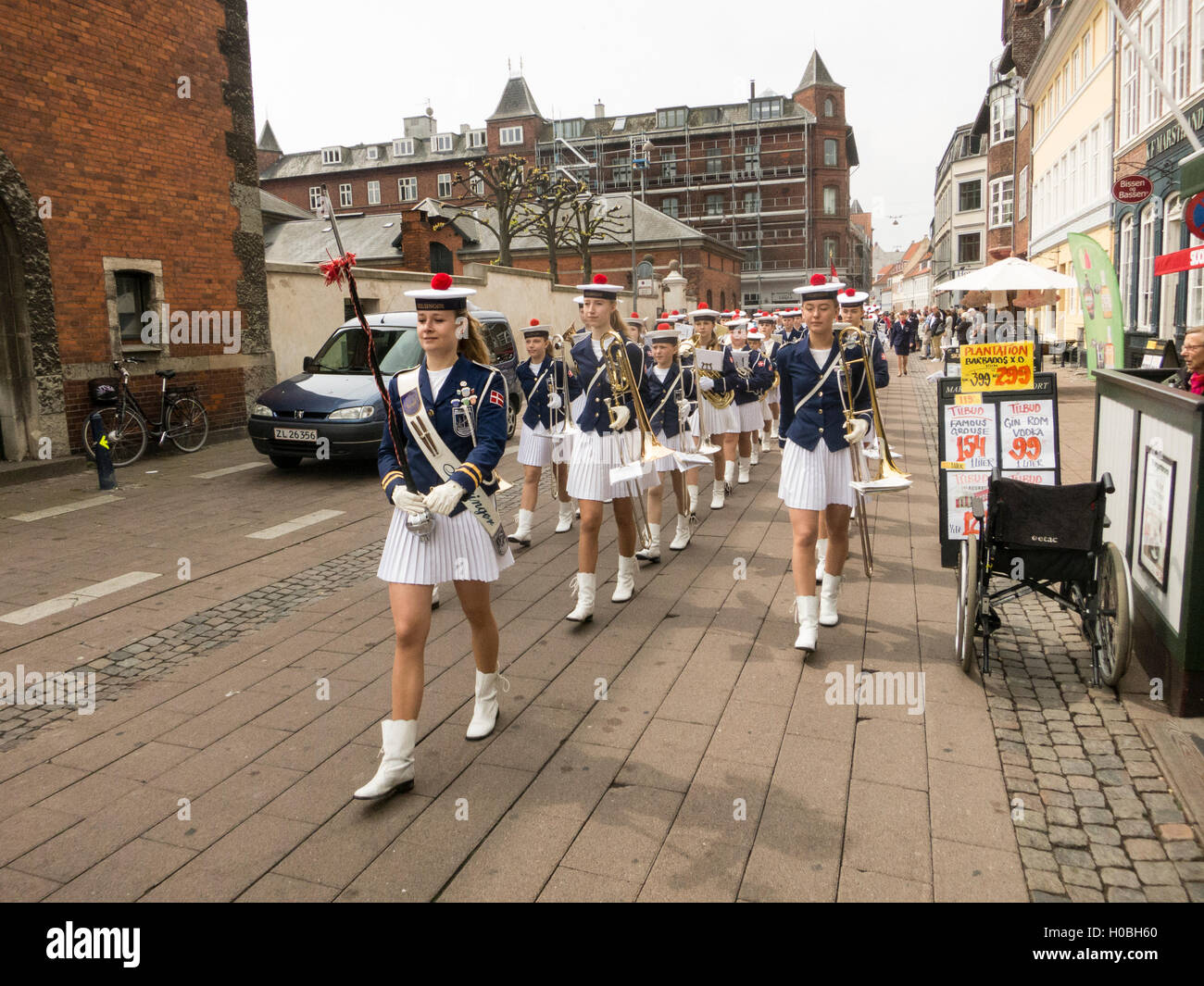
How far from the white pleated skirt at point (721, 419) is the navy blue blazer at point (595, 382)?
3887mm

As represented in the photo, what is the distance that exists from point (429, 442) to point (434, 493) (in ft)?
1.01

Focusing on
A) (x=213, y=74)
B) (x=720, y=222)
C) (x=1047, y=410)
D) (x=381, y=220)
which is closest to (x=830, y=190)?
(x=720, y=222)

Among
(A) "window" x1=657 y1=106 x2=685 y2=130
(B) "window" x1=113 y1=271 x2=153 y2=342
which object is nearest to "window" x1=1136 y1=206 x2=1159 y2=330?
(B) "window" x1=113 y1=271 x2=153 y2=342

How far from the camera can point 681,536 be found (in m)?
8.49

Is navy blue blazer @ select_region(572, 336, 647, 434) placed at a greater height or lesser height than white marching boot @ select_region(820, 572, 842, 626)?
greater

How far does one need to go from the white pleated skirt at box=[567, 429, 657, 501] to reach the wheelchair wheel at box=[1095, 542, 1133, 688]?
9.17 ft

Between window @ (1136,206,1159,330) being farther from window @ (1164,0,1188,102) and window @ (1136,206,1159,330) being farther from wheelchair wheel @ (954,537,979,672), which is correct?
wheelchair wheel @ (954,537,979,672)

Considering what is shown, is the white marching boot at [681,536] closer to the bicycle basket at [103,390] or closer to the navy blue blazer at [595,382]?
the navy blue blazer at [595,382]

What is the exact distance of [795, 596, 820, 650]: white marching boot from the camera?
221 inches

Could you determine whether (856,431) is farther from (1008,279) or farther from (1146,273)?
(1146,273)

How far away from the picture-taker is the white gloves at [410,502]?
4.01 metres

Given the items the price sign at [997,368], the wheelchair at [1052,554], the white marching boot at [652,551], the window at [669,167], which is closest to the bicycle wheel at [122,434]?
the white marching boot at [652,551]

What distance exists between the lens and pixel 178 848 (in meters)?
3.69

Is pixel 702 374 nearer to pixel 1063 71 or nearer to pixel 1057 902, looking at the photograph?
pixel 1057 902
